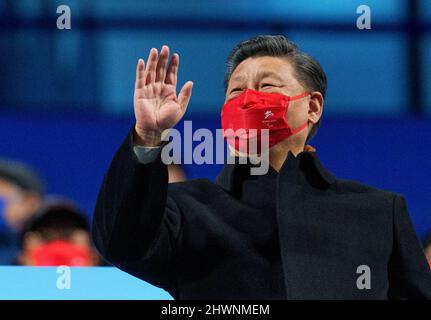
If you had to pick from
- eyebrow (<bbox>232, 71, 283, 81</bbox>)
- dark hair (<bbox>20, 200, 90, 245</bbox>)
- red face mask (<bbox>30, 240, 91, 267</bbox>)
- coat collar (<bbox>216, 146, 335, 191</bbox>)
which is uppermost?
eyebrow (<bbox>232, 71, 283, 81</bbox>)

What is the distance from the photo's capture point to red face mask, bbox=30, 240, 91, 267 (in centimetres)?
294

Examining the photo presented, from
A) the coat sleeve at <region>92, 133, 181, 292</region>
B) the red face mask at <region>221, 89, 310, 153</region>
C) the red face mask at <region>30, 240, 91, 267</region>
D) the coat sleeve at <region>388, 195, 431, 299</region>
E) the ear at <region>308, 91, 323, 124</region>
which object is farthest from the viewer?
the red face mask at <region>30, 240, 91, 267</region>

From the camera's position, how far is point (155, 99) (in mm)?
1831

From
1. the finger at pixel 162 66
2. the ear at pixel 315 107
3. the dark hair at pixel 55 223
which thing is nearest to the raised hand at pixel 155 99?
the finger at pixel 162 66

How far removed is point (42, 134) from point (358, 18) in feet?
4.25

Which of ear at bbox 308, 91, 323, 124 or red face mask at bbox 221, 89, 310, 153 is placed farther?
ear at bbox 308, 91, 323, 124

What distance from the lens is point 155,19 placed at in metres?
4.06

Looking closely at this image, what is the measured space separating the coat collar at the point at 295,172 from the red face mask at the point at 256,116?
48 mm

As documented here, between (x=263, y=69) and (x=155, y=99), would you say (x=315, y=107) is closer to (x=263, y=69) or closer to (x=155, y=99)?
(x=263, y=69)

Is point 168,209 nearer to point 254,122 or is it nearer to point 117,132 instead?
point 254,122

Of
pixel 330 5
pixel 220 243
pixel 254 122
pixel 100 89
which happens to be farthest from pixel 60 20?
pixel 220 243

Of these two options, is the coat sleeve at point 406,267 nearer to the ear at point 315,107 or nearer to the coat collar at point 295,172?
the coat collar at point 295,172

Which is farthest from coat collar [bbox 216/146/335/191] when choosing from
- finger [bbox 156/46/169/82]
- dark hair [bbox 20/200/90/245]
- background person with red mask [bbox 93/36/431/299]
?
dark hair [bbox 20/200/90/245]

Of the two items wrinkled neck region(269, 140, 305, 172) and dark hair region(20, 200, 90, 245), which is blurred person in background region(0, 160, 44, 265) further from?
wrinkled neck region(269, 140, 305, 172)
